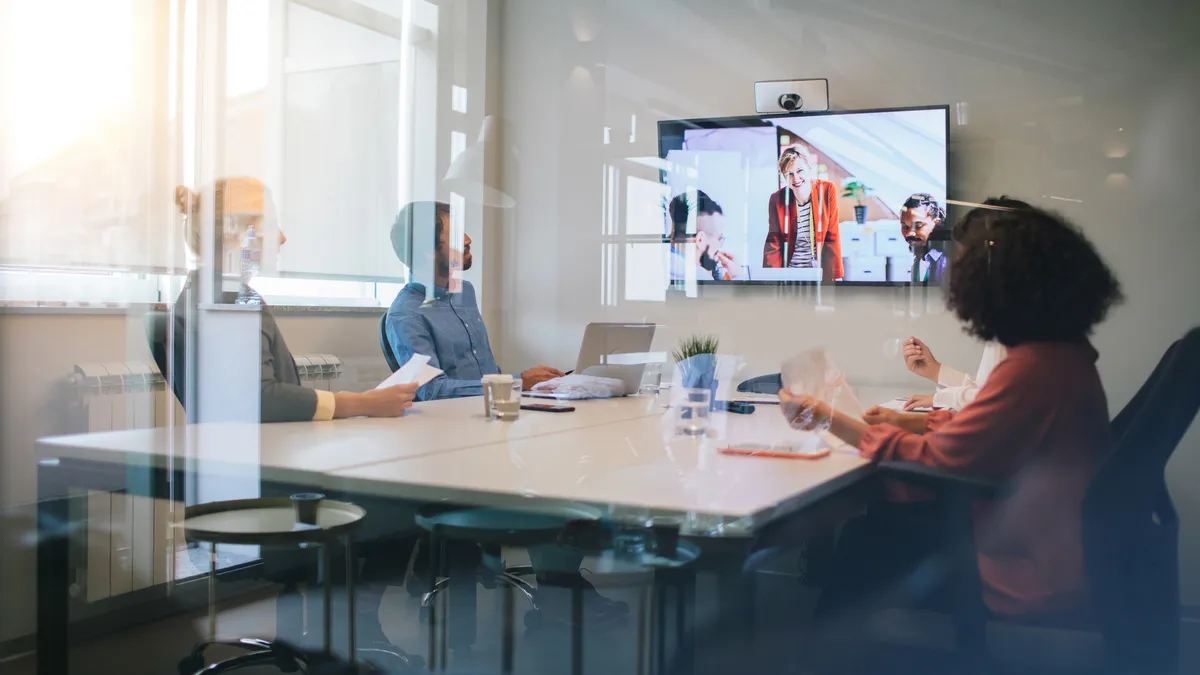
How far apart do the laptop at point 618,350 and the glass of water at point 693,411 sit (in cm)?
7

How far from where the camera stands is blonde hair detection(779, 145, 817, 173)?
1.12m

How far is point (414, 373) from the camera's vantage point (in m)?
1.76

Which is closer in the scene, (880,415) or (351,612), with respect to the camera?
(880,415)

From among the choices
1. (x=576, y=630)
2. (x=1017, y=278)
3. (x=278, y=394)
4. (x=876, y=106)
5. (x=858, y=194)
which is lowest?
(x=576, y=630)

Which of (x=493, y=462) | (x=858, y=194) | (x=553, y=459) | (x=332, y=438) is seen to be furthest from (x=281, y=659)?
(x=858, y=194)

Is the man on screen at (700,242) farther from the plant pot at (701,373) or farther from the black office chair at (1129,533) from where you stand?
the black office chair at (1129,533)

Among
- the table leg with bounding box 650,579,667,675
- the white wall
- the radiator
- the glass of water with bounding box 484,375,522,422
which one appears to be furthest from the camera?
the radiator

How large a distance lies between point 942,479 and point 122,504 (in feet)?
6.07

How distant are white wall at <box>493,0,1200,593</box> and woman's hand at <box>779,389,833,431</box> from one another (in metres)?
0.06

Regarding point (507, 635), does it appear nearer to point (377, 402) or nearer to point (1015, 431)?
point (377, 402)

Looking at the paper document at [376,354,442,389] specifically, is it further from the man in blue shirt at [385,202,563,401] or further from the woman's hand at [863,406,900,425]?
the woman's hand at [863,406,900,425]

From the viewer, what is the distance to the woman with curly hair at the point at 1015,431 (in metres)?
1.03

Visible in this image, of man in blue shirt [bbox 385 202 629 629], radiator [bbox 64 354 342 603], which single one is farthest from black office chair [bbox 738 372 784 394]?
radiator [bbox 64 354 342 603]

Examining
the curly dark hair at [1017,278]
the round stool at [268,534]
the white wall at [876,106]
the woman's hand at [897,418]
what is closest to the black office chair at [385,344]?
the round stool at [268,534]
